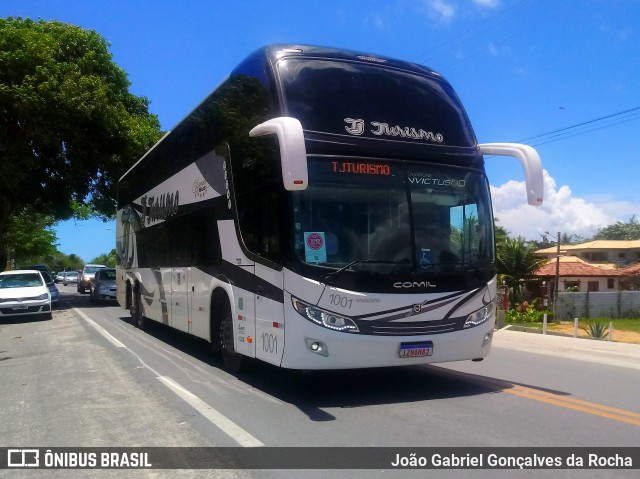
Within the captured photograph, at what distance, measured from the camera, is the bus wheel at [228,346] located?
8.97 m

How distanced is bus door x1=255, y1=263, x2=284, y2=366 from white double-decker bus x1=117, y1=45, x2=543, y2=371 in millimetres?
24

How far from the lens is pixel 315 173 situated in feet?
22.9

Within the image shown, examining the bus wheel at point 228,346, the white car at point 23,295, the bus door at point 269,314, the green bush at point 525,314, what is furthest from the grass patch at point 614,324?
the bus door at point 269,314

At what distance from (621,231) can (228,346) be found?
113 meters

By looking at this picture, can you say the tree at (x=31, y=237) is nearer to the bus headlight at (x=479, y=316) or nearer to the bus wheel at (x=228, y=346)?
the bus wheel at (x=228, y=346)

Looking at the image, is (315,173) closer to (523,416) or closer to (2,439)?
(523,416)

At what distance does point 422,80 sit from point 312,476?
5.35m

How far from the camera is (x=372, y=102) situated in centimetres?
764

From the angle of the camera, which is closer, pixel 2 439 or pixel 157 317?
pixel 2 439

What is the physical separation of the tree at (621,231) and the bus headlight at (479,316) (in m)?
109

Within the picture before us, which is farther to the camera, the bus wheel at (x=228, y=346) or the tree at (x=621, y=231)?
the tree at (x=621, y=231)

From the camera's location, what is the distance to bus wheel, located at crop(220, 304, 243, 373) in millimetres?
8969

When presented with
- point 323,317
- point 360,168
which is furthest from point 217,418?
point 360,168

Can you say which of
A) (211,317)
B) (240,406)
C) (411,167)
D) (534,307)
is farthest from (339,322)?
(534,307)
